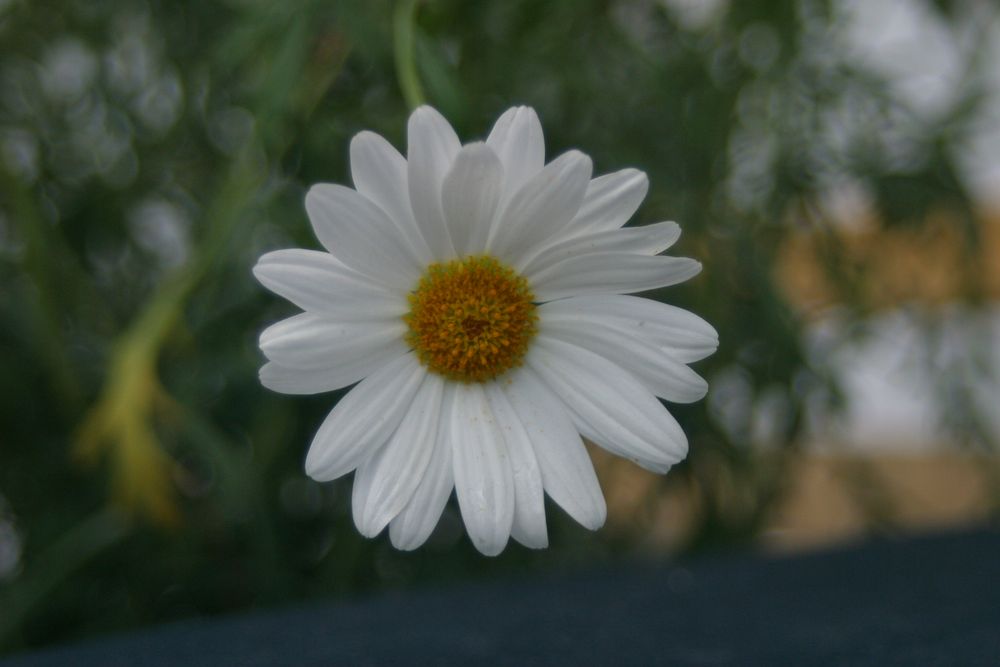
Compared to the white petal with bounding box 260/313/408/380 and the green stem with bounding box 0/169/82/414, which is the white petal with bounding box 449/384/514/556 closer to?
the white petal with bounding box 260/313/408/380

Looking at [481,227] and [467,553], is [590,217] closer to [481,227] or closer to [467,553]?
[481,227]

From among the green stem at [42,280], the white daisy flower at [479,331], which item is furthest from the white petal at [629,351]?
the green stem at [42,280]

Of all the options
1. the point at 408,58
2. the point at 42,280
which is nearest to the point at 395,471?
the point at 408,58

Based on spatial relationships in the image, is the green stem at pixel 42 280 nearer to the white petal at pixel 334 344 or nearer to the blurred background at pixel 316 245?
the blurred background at pixel 316 245

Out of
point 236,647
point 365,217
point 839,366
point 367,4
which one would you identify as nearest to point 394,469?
point 365,217

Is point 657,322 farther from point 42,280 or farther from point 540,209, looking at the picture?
point 42,280

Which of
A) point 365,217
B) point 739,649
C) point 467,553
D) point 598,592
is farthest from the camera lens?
point 467,553
